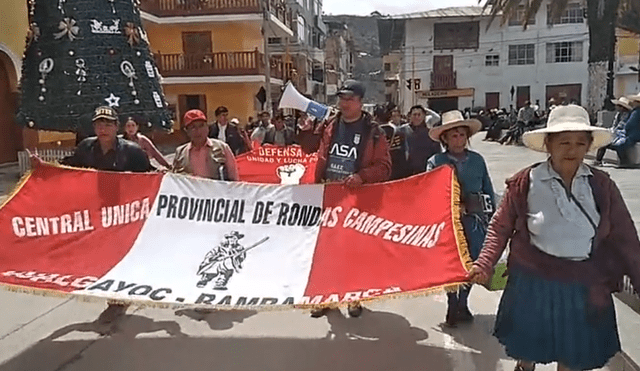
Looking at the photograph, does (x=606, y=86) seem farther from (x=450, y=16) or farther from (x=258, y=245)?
(x=450, y=16)

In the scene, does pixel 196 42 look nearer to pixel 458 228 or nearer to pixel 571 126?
pixel 458 228

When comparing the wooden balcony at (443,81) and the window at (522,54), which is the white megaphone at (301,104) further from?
the window at (522,54)

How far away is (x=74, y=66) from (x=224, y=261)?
9554 mm

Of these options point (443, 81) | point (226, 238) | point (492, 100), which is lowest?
point (492, 100)

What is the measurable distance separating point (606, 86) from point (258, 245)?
67.3ft

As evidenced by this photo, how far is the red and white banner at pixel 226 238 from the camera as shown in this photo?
432 centimetres

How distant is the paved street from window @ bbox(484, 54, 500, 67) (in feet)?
151

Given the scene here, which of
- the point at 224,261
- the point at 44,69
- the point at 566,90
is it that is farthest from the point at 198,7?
the point at 566,90

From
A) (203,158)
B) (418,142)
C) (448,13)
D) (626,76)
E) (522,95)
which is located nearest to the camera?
(203,158)

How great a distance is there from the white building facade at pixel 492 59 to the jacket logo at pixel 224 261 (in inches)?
1733

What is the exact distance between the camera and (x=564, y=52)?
48781 mm

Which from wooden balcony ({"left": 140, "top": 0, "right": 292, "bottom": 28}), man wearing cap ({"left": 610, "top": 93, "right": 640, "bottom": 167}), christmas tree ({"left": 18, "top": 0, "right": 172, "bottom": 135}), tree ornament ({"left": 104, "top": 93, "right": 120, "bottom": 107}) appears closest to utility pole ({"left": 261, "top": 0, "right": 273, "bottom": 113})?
wooden balcony ({"left": 140, "top": 0, "right": 292, "bottom": 28})

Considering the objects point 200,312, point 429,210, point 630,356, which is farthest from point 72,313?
point 630,356

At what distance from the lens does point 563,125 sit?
11.0 ft
